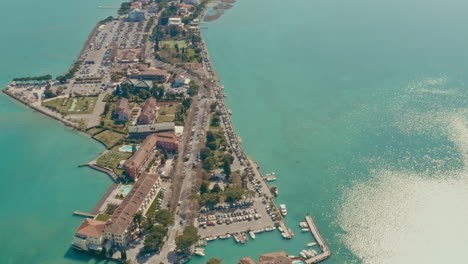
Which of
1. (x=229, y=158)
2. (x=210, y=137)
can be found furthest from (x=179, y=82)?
(x=229, y=158)

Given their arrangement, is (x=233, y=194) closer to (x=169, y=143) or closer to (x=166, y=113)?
(x=169, y=143)

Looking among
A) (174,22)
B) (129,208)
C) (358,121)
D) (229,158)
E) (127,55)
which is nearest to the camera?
(129,208)

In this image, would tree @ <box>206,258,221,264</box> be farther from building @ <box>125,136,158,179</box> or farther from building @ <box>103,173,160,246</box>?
building @ <box>125,136,158,179</box>

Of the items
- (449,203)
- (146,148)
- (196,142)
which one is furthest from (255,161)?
(449,203)

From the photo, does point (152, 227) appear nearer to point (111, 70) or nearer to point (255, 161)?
point (255, 161)

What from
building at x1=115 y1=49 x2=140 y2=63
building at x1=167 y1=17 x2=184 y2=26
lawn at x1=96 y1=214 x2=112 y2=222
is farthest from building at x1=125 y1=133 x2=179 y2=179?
building at x1=167 y1=17 x2=184 y2=26

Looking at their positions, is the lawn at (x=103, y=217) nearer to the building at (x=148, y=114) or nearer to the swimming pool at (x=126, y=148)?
the swimming pool at (x=126, y=148)
